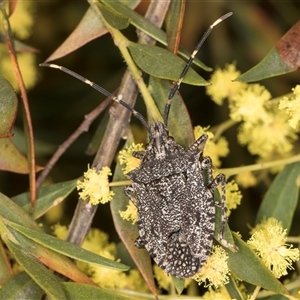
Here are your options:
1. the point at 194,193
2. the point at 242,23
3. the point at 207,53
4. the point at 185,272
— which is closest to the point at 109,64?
the point at 207,53

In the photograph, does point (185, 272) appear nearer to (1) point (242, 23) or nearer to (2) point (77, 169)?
(2) point (77, 169)

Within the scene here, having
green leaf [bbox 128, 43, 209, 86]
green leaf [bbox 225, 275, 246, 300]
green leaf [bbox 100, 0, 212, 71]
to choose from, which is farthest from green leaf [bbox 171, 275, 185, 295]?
green leaf [bbox 100, 0, 212, 71]

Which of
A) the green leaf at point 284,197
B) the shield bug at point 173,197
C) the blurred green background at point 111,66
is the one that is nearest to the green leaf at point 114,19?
the shield bug at point 173,197

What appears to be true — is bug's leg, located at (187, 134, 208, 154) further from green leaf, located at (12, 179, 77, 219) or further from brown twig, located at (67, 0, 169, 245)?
green leaf, located at (12, 179, 77, 219)

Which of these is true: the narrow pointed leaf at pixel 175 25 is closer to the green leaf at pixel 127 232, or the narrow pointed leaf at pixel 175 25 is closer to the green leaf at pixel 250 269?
the green leaf at pixel 127 232

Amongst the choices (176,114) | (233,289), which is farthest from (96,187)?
(233,289)

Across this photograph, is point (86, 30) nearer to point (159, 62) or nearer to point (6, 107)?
point (159, 62)
